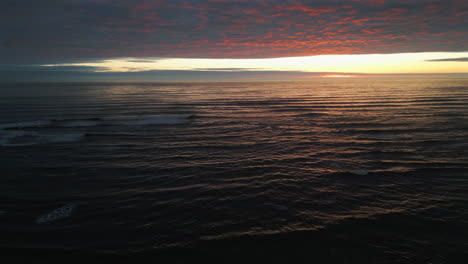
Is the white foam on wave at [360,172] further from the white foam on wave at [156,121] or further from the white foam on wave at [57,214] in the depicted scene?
the white foam on wave at [156,121]

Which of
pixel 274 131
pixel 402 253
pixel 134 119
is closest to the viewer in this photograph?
pixel 402 253

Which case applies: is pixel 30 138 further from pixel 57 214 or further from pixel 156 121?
pixel 57 214

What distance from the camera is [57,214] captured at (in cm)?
862

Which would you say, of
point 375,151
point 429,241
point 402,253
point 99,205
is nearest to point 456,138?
point 375,151

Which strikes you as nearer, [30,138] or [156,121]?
[30,138]

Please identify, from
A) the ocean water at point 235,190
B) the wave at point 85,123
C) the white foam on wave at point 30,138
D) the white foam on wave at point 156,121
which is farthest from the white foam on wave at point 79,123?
the ocean water at point 235,190

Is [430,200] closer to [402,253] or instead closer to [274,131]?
[402,253]

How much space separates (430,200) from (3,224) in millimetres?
14970

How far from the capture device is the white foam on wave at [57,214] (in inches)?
325

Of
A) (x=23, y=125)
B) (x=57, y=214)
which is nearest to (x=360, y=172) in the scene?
(x=57, y=214)

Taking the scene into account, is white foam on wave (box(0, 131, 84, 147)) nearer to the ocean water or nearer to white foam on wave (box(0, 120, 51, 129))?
the ocean water

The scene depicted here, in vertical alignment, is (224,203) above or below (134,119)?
below

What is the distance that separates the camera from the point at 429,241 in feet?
22.9

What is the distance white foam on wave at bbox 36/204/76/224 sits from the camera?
8.27m
